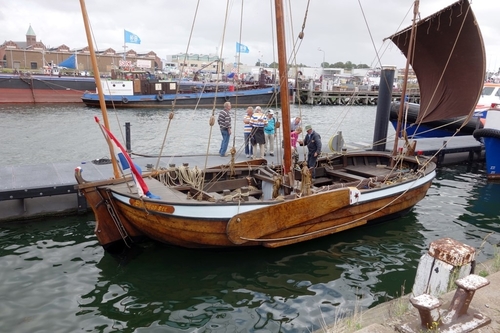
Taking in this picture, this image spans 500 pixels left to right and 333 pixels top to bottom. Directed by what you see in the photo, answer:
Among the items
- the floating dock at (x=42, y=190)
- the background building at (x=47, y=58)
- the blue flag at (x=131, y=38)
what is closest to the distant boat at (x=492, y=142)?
the floating dock at (x=42, y=190)

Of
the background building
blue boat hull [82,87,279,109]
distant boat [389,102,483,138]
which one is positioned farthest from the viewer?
the background building

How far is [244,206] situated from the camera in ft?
25.5

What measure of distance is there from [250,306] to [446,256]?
3.33 meters

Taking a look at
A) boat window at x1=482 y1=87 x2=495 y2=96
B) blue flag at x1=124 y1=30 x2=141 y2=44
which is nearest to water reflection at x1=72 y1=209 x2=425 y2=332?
boat window at x1=482 y1=87 x2=495 y2=96

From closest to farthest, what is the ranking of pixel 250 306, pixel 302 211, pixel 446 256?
pixel 446 256
pixel 250 306
pixel 302 211

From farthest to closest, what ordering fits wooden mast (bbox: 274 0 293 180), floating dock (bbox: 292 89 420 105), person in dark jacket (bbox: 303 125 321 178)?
floating dock (bbox: 292 89 420 105) < person in dark jacket (bbox: 303 125 321 178) < wooden mast (bbox: 274 0 293 180)

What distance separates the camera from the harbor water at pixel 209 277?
6.37 metres

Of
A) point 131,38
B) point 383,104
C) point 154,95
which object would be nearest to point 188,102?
point 154,95

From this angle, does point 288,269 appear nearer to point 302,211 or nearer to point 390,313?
point 302,211

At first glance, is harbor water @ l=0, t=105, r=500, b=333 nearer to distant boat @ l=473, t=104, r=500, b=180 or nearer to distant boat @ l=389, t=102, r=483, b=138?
distant boat @ l=473, t=104, r=500, b=180

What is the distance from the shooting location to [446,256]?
15.7ft

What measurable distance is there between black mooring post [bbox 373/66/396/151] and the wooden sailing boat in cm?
588

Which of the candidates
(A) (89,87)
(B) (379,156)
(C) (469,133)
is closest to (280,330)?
(B) (379,156)

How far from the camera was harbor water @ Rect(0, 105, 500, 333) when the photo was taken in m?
6.37
